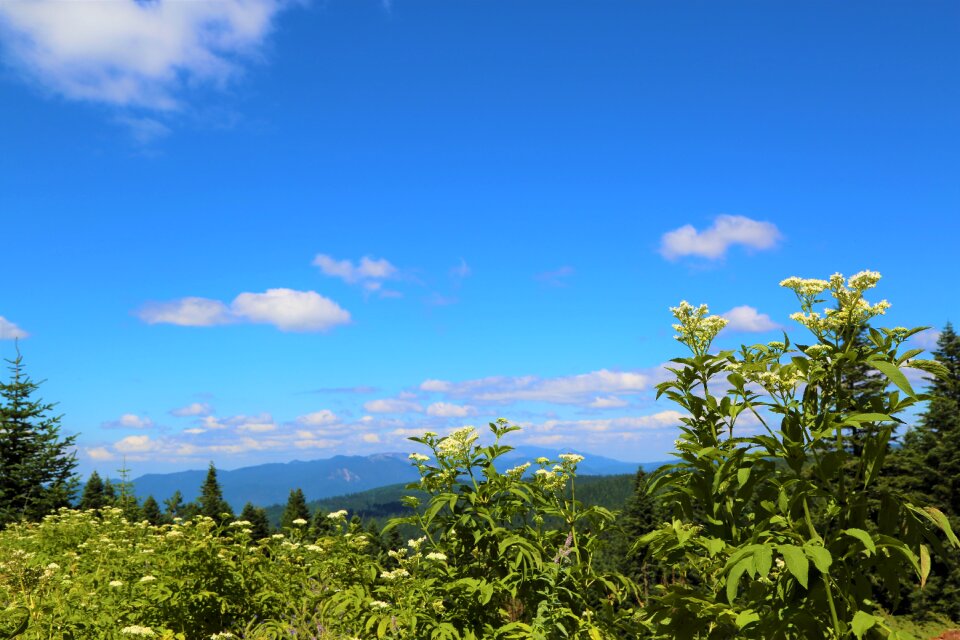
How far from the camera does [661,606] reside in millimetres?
3516

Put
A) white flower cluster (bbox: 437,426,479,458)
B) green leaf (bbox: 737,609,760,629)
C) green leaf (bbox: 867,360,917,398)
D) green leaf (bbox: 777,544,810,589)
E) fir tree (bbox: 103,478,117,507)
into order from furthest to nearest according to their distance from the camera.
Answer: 1. fir tree (bbox: 103,478,117,507)
2. white flower cluster (bbox: 437,426,479,458)
3. green leaf (bbox: 737,609,760,629)
4. green leaf (bbox: 867,360,917,398)
5. green leaf (bbox: 777,544,810,589)

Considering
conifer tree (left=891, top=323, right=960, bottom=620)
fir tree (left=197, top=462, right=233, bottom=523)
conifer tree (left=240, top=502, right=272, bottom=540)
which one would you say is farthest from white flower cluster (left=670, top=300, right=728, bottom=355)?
conifer tree (left=240, top=502, right=272, bottom=540)

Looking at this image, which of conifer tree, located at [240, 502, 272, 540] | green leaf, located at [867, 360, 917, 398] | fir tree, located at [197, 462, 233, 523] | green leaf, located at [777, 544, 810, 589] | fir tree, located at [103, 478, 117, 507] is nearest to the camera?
green leaf, located at [777, 544, 810, 589]

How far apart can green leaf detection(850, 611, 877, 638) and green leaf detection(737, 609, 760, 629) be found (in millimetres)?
467

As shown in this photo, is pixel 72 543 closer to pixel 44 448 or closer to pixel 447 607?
pixel 447 607

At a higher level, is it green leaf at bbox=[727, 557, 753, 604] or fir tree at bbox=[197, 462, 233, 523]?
green leaf at bbox=[727, 557, 753, 604]

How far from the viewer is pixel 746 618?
3.04m

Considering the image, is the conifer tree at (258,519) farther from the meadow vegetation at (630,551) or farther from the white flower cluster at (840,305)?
the white flower cluster at (840,305)

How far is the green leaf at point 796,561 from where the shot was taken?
2.54 metres

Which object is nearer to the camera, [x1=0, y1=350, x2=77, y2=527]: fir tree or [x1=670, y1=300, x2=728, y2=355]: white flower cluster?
[x1=670, y1=300, x2=728, y2=355]: white flower cluster

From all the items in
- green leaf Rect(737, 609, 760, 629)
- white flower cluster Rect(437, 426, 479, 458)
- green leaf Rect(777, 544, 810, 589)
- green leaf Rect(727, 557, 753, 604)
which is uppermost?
white flower cluster Rect(437, 426, 479, 458)

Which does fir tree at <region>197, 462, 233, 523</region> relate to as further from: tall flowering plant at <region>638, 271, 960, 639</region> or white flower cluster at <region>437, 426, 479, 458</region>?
tall flowering plant at <region>638, 271, 960, 639</region>

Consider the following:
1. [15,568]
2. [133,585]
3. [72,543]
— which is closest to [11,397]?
[72,543]

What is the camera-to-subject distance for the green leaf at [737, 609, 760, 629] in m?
3.01
